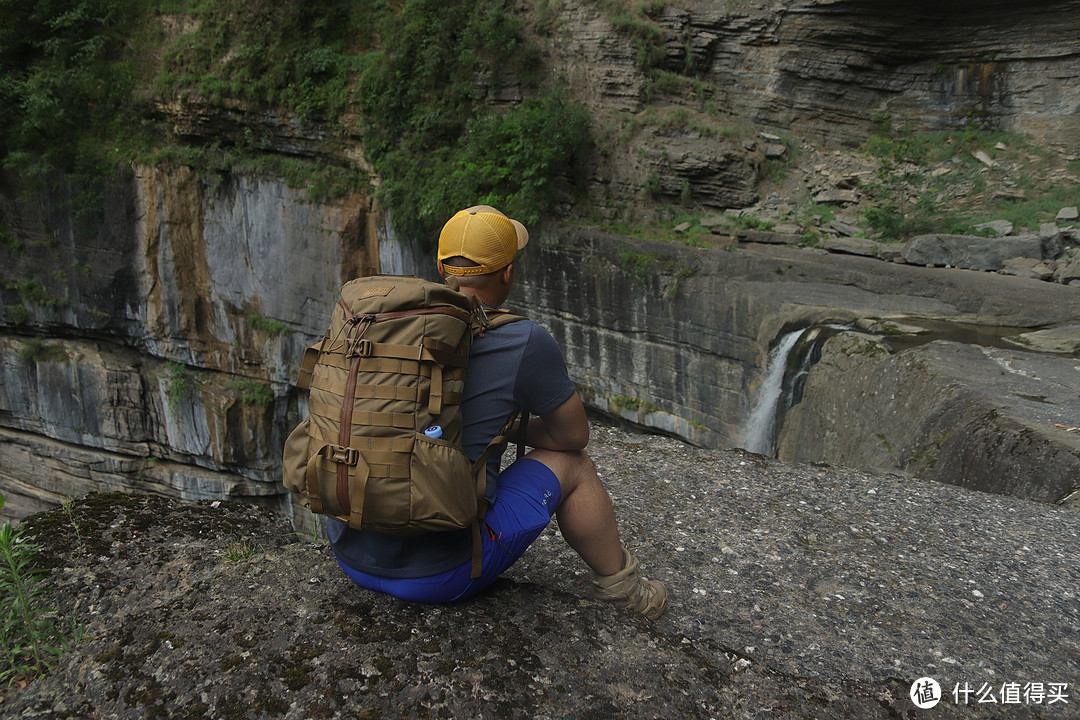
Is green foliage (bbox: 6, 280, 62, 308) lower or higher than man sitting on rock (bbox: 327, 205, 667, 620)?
lower

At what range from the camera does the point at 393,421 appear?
1.93m

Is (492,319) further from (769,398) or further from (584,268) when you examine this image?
(584,268)

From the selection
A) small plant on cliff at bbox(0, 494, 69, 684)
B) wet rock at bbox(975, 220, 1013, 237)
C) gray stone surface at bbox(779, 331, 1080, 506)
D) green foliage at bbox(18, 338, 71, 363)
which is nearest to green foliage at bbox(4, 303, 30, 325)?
green foliage at bbox(18, 338, 71, 363)

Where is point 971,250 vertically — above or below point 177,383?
above

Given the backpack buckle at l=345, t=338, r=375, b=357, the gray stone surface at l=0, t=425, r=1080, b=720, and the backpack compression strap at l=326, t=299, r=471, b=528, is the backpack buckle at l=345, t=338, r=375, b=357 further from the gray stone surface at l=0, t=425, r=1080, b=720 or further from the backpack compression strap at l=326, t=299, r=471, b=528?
the gray stone surface at l=0, t=425, r=1080, b=720

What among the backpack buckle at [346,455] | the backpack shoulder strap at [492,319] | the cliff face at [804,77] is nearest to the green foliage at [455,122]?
the cliff face at [804,77]

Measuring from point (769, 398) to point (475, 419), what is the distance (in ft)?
23.1

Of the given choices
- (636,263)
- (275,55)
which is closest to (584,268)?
(636,263)

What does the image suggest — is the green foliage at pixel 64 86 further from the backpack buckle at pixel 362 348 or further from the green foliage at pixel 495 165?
the backpack buckle at pixel 362 348

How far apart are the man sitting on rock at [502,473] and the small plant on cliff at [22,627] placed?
934 millimetres

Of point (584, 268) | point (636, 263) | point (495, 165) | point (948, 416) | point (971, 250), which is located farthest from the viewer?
point (495, 165)

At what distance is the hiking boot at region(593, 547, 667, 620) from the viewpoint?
99.6 inches

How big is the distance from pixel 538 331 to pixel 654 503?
7.14 feet

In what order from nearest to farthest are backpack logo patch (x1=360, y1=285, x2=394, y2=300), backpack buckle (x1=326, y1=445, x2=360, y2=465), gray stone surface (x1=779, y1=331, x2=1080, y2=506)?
backpack buckle (x1=326, y1=445, x2=360, y2=465)
backpack logo patch (x1=360, y1=285, x2=394, y2=300)
gray stone surface (x1=779, y1=331, x2=1080, y2=506)
